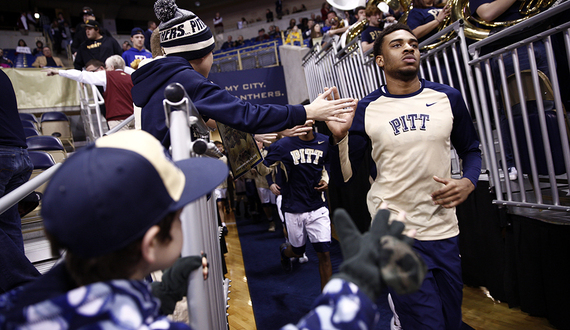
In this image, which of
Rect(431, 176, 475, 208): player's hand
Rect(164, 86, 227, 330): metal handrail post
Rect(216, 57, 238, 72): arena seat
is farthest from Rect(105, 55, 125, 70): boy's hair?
Rect(216, 57, 238, 72): arena seat

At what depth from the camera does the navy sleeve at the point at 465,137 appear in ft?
7.16

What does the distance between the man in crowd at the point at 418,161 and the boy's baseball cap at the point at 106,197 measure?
140 centimetres

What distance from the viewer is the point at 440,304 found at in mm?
1910

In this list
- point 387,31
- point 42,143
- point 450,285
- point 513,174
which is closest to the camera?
point 450,285

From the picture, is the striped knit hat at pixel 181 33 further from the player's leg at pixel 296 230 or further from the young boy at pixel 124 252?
the player's leg at pixel 296 230

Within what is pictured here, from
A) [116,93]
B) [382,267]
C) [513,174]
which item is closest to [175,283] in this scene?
[382,267]

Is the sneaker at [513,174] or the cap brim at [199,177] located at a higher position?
the cap brim at [199,177]

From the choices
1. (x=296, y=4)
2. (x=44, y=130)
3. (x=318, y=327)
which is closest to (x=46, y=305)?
(x=318, y=327)

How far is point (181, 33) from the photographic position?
1.93 meters

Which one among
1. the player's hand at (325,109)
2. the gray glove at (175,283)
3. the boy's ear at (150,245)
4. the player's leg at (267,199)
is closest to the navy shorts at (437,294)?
the player's hand at (325,109)

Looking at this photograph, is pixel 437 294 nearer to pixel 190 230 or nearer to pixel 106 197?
pixel 190 230

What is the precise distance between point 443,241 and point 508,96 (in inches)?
55.1

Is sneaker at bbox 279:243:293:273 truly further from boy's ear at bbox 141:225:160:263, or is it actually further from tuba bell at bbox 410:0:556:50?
boy's ear at bbox 141:225:160:263

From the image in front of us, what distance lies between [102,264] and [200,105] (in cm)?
105
